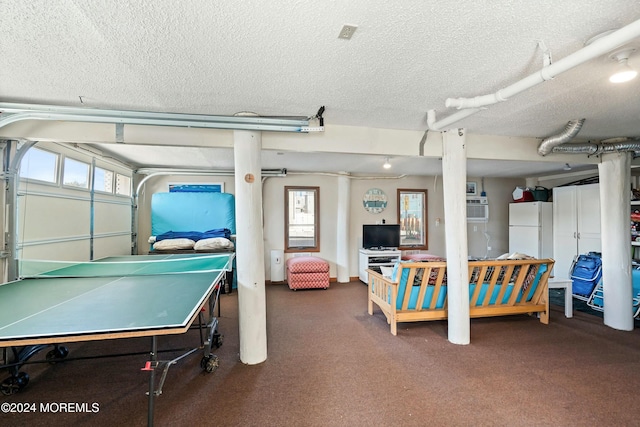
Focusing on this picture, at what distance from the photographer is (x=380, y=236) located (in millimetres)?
5984

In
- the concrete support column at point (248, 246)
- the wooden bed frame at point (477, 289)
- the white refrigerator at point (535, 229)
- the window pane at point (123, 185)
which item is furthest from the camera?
the white refrigerator at point (535, 229)

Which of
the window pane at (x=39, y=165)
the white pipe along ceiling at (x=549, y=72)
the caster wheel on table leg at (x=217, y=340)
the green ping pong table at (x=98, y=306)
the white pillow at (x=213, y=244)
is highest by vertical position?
the white pipe along ceiling at (x=549, y=72)

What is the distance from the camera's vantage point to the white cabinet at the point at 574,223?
5.05 metres

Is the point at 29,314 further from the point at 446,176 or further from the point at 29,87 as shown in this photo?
the point at 446,176

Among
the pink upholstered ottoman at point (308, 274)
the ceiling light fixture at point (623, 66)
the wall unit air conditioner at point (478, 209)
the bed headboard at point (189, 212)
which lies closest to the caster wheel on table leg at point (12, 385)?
the bed headboard at point (189, 212)

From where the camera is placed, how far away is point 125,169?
495 centimetres

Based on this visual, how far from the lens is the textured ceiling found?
4.25ft

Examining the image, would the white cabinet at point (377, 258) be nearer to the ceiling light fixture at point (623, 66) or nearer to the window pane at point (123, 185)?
the ceiling light fixture at point (623, 66)

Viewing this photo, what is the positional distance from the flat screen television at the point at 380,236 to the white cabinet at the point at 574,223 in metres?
3.31

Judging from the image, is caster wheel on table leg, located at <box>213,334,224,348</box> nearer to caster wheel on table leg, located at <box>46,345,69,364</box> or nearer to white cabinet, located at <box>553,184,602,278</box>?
caster wheel on table leg, located at <box>46,345,69,364</box>

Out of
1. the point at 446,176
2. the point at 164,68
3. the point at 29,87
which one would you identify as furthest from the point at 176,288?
the point at 446,176

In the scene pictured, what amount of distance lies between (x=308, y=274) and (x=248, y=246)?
2.87 metres

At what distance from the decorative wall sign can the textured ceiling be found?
12.1ft

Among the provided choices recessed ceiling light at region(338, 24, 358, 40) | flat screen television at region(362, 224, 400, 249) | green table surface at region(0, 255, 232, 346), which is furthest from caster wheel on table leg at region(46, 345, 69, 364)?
flat screen television at region(362, 224, 400, 249)
